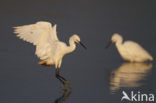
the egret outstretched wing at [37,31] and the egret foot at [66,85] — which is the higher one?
the egret outstretched wing at [37,31]

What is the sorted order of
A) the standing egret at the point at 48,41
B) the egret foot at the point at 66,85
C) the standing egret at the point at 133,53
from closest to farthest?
the egret foot at the point at 66,85 < the standing egret at the point at 48,41 < the standing egret at the point at 133,53

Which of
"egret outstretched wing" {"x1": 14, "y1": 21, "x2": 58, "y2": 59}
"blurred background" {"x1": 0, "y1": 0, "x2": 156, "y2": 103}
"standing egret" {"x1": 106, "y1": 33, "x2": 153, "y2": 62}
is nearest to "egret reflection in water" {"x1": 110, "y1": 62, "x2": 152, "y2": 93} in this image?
"blurred background" {"x1": 0, "y1": 0, "x2": 156, "y2": 103}

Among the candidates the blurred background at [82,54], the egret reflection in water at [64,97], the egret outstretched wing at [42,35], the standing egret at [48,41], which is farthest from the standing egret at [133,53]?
the egret reflection in water at [64,97]

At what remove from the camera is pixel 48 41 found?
8.37 m

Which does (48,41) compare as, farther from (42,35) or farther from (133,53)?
(133,53)

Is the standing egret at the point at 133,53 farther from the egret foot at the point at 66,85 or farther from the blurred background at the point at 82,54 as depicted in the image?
the egret foot at the point at 66,85

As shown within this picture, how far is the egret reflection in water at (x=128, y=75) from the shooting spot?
27.3 feet

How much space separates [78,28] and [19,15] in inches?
92.2

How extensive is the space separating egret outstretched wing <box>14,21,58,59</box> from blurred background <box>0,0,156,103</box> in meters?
0.51

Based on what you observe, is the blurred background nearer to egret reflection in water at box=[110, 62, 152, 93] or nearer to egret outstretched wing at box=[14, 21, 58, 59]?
egret reflection in water at box=[110, 62, 152, 93]

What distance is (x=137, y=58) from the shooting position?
11.4 metres

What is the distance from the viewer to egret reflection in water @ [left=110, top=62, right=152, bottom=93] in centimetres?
834

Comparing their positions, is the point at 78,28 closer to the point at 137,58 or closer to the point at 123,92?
the point at 137,58

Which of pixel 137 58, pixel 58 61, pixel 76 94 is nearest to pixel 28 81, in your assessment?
pixel 58 61
